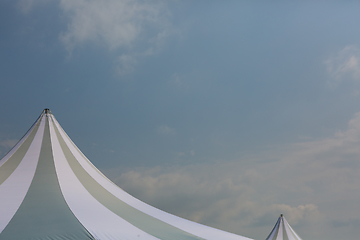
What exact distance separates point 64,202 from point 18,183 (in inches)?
42.1

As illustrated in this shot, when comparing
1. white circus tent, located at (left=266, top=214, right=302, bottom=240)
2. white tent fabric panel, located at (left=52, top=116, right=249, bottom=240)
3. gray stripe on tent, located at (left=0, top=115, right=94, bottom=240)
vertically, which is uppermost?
white circus tent, located at (left=266, top=214, right=302, bottom=240)

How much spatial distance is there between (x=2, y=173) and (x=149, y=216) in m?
2.84

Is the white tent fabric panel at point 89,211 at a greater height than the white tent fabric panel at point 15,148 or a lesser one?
lesser

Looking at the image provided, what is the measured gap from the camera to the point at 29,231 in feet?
17.4

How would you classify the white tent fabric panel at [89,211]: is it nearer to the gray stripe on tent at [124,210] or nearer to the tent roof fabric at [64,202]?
the tent roof fabric at [64,202]

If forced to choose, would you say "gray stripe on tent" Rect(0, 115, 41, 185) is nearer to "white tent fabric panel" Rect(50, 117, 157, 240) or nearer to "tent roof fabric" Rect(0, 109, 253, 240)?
"tent roof fabric" Rect(0, 109, 253, 240)

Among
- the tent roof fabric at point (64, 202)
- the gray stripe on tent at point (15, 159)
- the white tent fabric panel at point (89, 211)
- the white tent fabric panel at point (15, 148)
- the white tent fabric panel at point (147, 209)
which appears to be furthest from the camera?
the white tent fabric panel at point (15, 148)

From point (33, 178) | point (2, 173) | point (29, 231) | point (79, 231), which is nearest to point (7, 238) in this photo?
point (29, 231)

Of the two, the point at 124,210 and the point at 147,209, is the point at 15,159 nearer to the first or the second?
the point at 124,210

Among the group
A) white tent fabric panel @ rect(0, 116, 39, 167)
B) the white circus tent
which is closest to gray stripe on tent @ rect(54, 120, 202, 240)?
white tent fabric panel @ rect(0, 116, 39, 167)

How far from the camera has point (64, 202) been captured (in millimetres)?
6137

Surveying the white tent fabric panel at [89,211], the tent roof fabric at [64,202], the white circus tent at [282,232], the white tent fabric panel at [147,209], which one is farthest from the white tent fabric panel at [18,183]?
the white circus tent at [282,232]

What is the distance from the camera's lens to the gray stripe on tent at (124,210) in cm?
639

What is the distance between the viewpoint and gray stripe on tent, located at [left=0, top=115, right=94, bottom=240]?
17.2 feet
